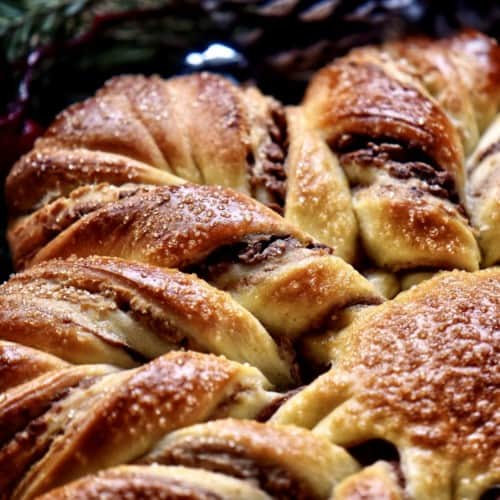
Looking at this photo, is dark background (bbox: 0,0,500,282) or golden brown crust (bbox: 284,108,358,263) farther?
dark background (bbox: 0,0,500,282)

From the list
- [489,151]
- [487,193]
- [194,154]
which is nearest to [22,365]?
[194,154]

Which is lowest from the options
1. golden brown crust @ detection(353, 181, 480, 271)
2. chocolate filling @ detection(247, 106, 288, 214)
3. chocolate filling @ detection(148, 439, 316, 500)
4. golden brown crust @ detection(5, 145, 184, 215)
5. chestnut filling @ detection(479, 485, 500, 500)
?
chestnut filling @ detection(479, 485, 500, 500)

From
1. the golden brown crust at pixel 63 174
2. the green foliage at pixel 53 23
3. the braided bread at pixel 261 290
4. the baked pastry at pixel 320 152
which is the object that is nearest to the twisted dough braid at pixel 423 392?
the braided bread at pixel 261 290

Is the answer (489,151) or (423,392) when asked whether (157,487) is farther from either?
(489,151)

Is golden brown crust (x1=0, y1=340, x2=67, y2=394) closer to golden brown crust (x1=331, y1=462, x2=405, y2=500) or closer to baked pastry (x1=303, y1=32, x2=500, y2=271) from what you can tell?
golden brown crust (x1=331, y1=462, x2=405, y2=500)

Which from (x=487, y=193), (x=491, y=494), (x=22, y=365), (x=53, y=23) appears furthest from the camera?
(x=53, y=23)

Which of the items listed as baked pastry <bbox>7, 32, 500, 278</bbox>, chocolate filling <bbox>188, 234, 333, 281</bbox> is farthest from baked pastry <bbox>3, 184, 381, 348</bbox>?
baked pastry <bbox>7, 32, 500, 278</bbox>

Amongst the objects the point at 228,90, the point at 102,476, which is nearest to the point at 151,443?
the point at 102,476
